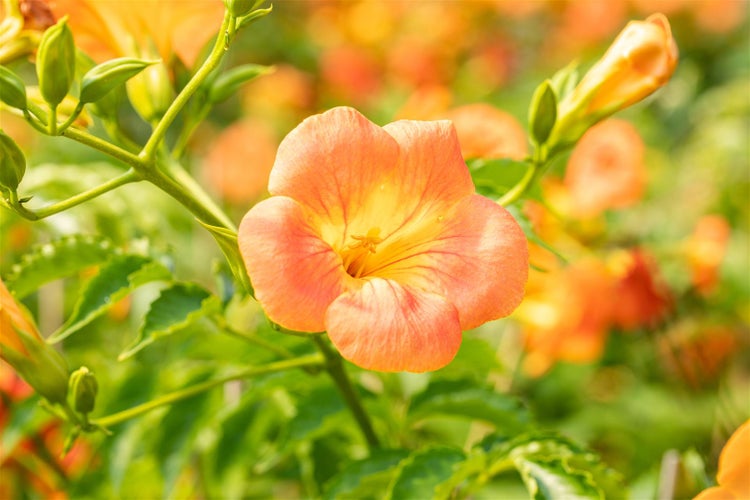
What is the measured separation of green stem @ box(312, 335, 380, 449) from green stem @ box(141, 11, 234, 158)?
0.29 meters

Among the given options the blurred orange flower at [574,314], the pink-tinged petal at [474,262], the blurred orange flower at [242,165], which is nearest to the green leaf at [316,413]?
the pink-tinged petal at [474,262]

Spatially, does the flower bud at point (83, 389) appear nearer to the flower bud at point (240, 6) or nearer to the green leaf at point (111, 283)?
the green leaf at point (111, 283)

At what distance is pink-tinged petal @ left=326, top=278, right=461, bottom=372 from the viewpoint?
806mm

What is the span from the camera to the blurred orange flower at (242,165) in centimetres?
362

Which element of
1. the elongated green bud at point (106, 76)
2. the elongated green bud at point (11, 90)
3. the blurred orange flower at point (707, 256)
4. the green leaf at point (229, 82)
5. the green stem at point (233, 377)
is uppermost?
the elongated green bud at point (11, 90)

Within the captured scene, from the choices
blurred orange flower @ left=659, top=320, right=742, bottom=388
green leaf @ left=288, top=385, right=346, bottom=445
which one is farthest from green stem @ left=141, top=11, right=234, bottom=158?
blurred orange flower @ left=659, top=320, right=742, bottom=388

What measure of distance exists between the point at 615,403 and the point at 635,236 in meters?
0.60

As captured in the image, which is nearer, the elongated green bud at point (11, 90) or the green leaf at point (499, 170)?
the elongated green bud at point (11, 90)

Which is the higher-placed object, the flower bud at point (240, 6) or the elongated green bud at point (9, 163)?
the flower bud at point (240, 6)

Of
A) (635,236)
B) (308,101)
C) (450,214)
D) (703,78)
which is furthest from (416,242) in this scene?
(703,78)

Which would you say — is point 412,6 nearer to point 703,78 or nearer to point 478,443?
point 703,78

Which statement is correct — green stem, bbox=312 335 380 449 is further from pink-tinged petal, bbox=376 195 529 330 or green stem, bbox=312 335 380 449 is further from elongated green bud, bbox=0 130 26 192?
elongated green bud, bbox=0 130 26 192

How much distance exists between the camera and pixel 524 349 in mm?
2396

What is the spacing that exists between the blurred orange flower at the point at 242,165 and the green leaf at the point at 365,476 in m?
2.49
